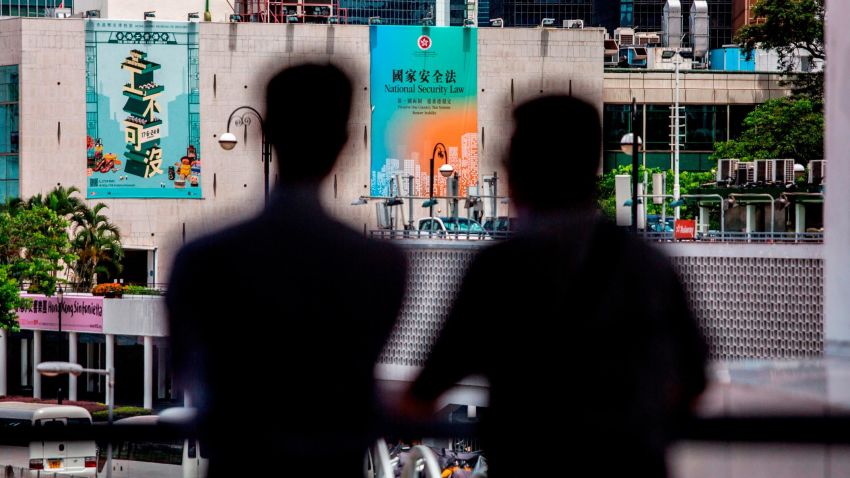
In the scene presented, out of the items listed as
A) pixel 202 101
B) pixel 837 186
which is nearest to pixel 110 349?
pixel 202 101

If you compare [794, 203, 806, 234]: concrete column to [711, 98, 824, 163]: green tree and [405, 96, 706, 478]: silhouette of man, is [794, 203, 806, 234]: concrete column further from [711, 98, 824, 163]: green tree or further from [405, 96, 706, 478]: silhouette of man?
[405, 96, 706, 478]: silhouette of man

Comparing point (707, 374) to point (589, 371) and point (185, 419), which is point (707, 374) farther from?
point (185, 419)

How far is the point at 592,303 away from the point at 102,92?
51234 millimetres

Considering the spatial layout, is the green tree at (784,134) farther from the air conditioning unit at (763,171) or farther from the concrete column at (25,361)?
the concrete column at (25,361)

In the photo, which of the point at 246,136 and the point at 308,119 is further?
the point at 246,136

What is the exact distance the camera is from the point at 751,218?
119 feet

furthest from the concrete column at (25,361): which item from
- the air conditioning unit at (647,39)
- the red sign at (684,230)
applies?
the air conditioning unit at (647,39)

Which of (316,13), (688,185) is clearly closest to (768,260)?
(688,185)

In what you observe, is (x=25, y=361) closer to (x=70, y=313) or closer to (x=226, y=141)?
(x=70, y=313)

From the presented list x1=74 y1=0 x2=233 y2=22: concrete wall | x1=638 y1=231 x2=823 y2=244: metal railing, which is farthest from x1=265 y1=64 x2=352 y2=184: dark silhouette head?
x1=74 y1=0 x2=233 y2=22: concrete wall

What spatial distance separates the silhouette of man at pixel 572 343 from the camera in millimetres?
2305

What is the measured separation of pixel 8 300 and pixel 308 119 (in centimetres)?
3892

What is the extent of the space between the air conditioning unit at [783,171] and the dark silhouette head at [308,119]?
36.6 meters

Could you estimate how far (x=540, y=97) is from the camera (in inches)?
98.2
